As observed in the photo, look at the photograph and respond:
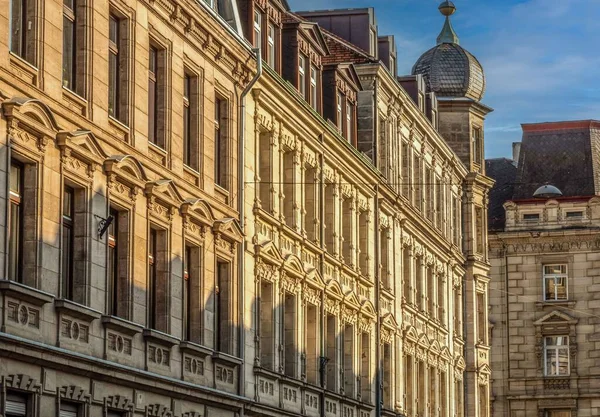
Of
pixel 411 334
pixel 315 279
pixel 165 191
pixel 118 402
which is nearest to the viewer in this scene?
pixel 118 402

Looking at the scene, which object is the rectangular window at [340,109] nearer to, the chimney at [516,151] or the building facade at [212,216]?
the building facade at [212,216]

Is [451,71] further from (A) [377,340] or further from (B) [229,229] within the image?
(B) [229,229]

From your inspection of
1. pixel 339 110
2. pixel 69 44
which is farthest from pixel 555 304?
pixel 69 44

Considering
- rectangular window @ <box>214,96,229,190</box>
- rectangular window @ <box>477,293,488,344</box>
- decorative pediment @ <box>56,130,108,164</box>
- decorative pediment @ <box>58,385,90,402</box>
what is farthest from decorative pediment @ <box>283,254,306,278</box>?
rectangular window @ <box>477,293,488,344</box>

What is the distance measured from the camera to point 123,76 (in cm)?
3231

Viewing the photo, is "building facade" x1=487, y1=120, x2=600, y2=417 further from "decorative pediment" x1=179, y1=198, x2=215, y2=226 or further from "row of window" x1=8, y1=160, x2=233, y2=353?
"decorative pediment" x1=179, y1=198, x2=215, y2=226

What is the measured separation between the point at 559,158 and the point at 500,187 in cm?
389

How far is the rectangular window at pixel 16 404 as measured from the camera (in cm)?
2639

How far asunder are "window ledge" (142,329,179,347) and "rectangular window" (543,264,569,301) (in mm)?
50728

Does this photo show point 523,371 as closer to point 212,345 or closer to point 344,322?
point 344,322

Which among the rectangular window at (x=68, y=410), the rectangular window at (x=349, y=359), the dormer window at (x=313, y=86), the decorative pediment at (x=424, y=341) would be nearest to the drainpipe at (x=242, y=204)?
the dormer window at (x=313, y=86)

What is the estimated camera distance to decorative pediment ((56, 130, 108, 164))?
2850cm

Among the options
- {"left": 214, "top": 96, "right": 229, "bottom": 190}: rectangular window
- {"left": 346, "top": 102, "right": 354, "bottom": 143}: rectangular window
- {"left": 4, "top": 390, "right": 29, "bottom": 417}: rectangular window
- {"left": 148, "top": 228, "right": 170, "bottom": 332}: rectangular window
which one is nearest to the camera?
{"left": 4, "top": 390, "right": 29, "bottom": 417}: rectangular window

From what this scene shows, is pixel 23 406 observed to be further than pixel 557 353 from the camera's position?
No
